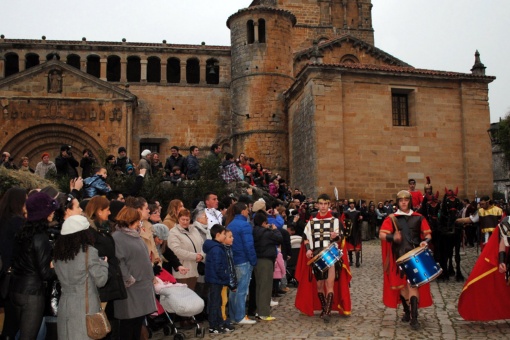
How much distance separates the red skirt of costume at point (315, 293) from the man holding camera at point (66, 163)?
736 centimetres

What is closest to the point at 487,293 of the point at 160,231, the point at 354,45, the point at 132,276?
the point at 160,231

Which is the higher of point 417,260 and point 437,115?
point 437,115

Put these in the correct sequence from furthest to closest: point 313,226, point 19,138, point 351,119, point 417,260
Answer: point 19,138, point 351,119, point 313,226, point 417,260

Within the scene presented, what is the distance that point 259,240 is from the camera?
29.5 ft

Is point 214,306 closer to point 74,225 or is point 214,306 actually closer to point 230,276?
point 230,276

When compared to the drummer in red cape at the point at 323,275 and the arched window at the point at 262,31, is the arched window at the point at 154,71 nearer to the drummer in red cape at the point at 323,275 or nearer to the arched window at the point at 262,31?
the arched window at the point at 262,31

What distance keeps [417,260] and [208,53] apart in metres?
27.3

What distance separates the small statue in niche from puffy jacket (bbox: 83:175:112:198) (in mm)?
A: 20303

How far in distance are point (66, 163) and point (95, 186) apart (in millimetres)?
4616

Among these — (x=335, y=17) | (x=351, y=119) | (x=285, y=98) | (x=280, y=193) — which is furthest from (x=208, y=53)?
(x=280, y=193)

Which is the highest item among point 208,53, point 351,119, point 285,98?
point 208,53

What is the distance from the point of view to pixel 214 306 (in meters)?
7.67

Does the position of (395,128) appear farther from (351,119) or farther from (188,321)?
(188,321)

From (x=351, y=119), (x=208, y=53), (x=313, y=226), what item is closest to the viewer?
(x=313, y=226)
